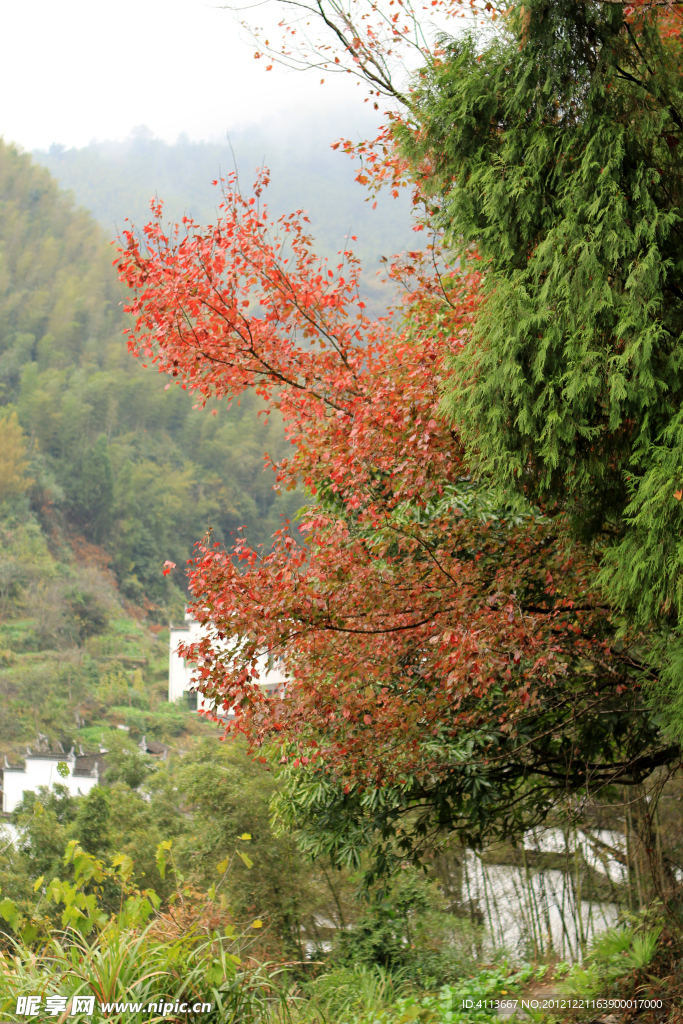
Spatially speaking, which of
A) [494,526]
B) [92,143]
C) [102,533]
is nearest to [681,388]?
[494,526]

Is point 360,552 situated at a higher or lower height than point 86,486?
lower

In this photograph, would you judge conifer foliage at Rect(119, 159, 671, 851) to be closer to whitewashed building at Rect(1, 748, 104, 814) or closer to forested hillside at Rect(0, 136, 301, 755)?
whitewashed building at Rect(1, 748, 104, 814)

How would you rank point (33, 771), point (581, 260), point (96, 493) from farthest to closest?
1. point (96, 493)
2. point (33, 771)
3. point (581, 260)

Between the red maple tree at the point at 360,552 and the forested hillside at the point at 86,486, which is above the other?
the forested hillside at the point at 86,486

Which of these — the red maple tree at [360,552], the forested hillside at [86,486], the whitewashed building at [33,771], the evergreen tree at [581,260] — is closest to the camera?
the evergreen tree at [581,260]

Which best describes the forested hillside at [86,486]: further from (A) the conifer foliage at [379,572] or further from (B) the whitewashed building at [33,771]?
(A) the conifer foliage at [379,572]

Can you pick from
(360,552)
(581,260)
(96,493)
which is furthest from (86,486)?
(581,260)

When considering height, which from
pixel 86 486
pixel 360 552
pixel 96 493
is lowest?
pixel 360 552

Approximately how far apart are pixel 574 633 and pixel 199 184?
121 metres

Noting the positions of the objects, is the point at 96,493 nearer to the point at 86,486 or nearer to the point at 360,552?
the point at 86,486

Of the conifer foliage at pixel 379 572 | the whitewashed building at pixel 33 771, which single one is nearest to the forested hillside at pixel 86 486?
the whitewashed building at pixel 33 771

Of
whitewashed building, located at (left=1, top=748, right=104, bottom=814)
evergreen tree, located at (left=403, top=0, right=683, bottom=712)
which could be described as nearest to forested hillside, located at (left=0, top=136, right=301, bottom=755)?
whitewashed building, located at (left=1, top=748, right=104, bottom=814)

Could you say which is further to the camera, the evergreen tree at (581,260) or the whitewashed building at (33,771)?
the whitewashed building at (33,771)

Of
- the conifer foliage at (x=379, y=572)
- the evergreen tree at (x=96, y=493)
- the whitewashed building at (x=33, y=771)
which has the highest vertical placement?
the evergreen tree at (x=96, y=493)
